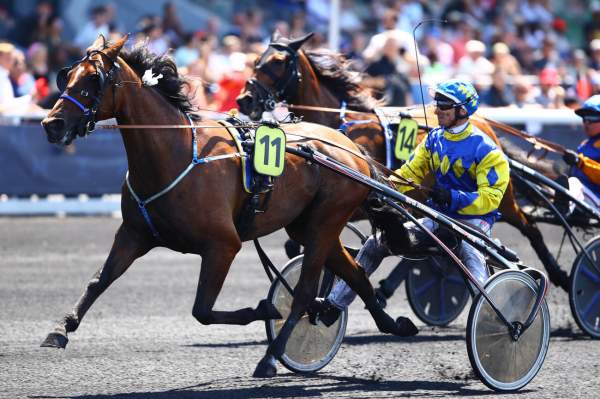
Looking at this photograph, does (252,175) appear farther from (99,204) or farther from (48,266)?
(99,204)

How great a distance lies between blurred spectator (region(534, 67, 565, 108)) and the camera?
14.3 metres

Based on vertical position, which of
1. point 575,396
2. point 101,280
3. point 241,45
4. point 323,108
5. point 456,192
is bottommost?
point 575,396

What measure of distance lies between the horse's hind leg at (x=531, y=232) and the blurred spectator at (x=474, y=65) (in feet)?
23.3

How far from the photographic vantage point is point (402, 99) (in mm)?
12641

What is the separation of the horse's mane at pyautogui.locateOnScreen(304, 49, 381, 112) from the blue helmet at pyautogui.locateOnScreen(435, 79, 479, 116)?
6.74ft

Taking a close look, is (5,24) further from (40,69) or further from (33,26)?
(40,69)

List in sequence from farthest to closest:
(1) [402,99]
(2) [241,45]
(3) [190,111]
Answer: (2) [241,45] < (1) [402,99] < (3) [190,111]

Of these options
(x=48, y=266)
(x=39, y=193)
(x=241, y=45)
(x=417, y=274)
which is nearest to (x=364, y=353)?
(x=417, y=274)

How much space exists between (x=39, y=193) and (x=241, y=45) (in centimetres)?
424

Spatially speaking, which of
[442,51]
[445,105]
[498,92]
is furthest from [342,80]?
[442,51]

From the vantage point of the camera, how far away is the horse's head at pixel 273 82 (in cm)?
837

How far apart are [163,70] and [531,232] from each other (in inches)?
129

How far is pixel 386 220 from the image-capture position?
21.0ft

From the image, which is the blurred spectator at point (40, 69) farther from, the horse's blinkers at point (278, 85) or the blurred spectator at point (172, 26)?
the horse's blinkers at point (278, 85)
